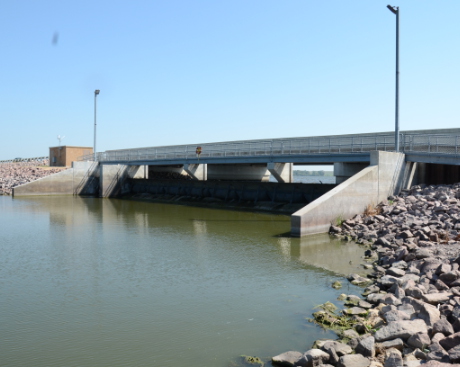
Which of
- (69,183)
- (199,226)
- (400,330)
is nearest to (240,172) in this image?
(69,183)

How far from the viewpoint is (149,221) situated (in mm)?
24797

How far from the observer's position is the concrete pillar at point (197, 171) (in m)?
38.0

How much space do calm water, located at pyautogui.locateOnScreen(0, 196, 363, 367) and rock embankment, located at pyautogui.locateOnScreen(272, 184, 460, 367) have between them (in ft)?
2.20

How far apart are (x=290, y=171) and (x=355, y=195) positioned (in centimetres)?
1953

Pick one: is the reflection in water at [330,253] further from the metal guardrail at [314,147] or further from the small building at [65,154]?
the small building at [65,154]

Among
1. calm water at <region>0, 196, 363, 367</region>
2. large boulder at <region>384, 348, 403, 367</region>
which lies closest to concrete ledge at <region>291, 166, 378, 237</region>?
calm water at <region>0, 196, 363, 367</region>

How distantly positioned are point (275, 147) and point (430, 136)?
32.2 ft

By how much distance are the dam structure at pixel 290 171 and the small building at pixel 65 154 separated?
439 inches

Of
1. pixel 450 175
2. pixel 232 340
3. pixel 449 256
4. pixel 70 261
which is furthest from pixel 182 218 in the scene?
pixel 232 340

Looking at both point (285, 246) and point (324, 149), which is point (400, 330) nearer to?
point (285, 246)

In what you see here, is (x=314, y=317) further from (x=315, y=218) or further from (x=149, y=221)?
(x=149, y=221)

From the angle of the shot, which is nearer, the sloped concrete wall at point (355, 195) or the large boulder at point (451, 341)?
the large boulder at point (451, 341)

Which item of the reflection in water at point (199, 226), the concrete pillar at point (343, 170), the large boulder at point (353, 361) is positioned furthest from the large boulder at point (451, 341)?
the concrete pillar at point (343, 170)

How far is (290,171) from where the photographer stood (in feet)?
130
